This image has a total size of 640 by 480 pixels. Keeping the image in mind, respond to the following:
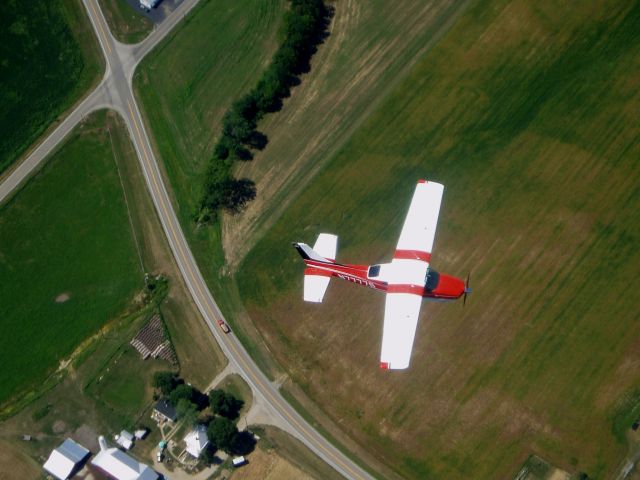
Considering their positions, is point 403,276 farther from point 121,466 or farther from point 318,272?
point 121,466

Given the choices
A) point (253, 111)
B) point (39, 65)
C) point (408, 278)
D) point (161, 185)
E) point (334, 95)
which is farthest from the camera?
point (39, 65)

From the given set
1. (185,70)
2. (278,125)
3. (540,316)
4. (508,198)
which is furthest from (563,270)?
(185,70)

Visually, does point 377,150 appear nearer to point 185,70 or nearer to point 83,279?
point 185,70

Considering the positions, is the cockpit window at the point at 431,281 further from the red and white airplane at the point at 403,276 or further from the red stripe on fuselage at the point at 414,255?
the red stripe on fuselage at the point at 414,255

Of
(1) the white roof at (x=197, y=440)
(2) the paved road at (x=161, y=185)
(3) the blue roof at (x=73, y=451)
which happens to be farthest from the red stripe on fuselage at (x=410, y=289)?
(3) the blue roof at (x=73, y=451)

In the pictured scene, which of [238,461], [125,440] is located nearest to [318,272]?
[238,461]

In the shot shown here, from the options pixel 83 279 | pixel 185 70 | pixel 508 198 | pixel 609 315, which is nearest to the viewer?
pixel 609 315
